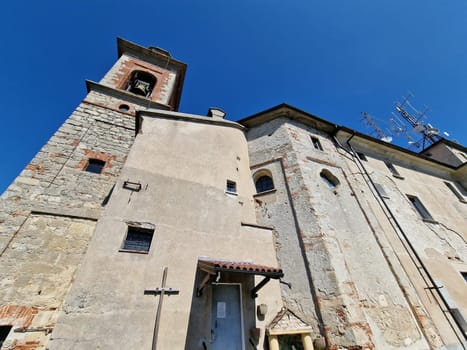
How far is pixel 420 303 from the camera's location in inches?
232

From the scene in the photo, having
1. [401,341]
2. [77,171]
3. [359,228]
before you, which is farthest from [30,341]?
[359,228]

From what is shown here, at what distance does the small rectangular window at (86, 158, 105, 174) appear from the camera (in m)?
6.27

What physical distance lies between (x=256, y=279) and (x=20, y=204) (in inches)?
243

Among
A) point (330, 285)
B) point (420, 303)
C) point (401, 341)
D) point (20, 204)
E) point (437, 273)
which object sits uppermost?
point (20, 204)

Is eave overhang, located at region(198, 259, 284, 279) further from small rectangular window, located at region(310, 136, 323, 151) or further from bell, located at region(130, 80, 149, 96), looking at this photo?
bell, located at region(130, 80, 149, 96)

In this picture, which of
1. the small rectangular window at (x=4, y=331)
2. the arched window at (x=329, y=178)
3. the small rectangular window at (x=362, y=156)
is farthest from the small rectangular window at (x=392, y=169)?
the small rectangular window at (x=4, y=331)

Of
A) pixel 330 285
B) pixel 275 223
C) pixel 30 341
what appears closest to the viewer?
pixel 30 341

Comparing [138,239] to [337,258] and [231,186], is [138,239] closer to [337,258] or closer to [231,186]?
[231,186]

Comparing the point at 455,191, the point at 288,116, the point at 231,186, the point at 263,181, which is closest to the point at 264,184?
the point at 263,181

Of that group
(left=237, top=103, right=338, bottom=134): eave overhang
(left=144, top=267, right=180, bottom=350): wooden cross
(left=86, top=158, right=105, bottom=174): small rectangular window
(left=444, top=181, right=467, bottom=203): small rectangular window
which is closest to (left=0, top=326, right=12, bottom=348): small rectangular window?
(left=144, top=267, right=180, bottom=350): wooden cross

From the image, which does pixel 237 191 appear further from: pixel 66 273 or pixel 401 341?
pixel 401 341

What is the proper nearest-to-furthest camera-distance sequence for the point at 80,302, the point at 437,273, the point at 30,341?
1. the point at 30,341
2. the point at 80,302
3. the point at 437,273

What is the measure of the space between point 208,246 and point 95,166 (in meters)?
4.59

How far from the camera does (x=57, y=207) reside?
4.98 metres
